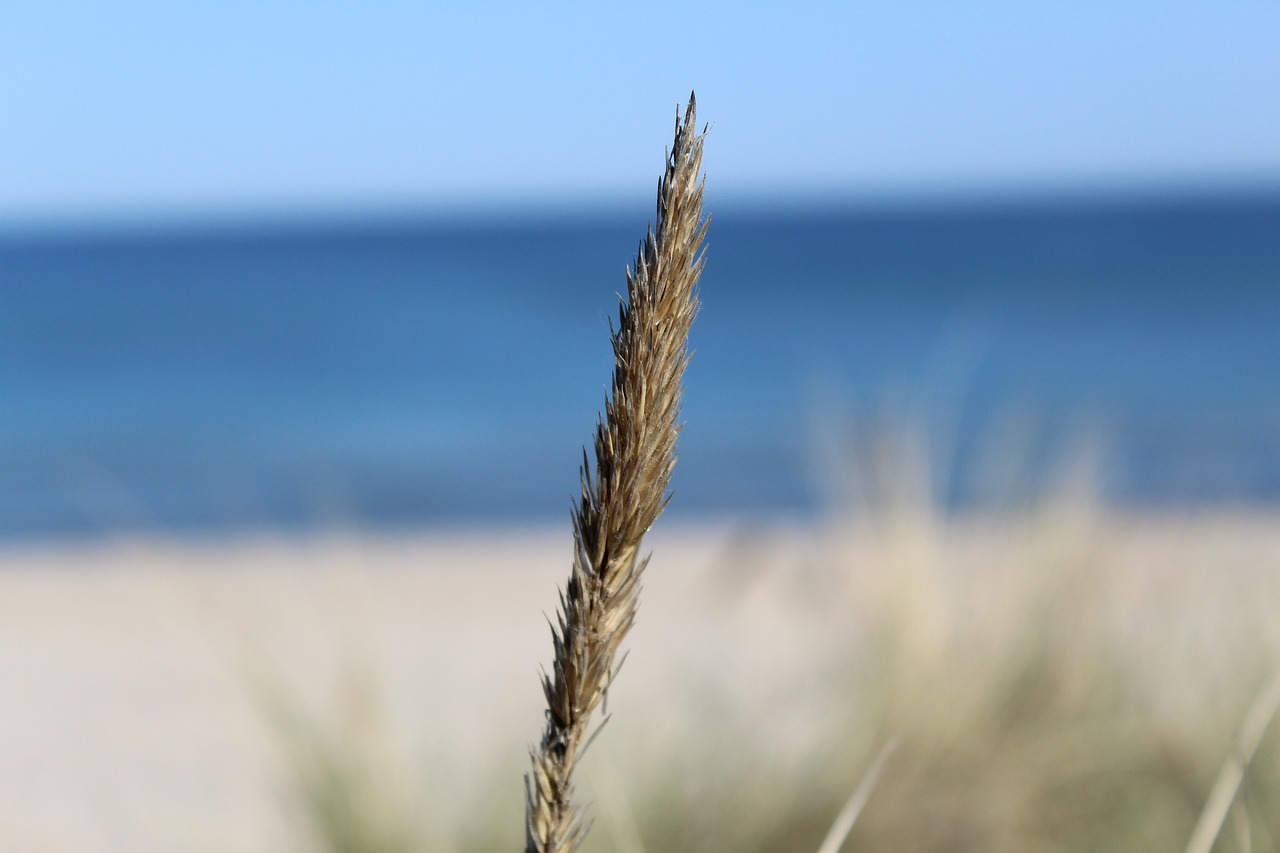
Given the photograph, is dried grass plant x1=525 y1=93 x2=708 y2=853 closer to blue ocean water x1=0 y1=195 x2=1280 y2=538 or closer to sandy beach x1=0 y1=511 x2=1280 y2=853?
sandy beach x1=0 y1=511 x2=1280 y2=853

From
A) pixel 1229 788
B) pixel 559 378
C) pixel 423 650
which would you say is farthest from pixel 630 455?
pixel 559 378

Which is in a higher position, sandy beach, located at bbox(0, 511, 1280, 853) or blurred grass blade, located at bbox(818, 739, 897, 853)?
blurred grass blade, located at bbox(818, 739, 897, 853)

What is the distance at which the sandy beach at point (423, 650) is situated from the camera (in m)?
2.06

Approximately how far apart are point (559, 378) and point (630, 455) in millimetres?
15257

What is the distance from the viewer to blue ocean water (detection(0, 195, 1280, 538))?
8.23 metres

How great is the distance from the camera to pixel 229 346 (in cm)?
1894

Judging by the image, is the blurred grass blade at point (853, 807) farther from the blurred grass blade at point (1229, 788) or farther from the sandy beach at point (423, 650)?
the sandy beach at point (423, 650)

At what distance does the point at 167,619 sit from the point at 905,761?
419 centimetres

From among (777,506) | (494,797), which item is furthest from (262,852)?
(777,506)

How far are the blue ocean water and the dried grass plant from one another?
30 centimetres

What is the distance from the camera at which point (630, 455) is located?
456 millimetres

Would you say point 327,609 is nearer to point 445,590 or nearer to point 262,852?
point 445,590

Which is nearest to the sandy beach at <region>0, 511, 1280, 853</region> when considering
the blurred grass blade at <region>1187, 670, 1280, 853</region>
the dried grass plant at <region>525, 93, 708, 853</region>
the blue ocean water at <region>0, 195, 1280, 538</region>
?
the dried grass plant at <region>525, 93, 708, 853</region>

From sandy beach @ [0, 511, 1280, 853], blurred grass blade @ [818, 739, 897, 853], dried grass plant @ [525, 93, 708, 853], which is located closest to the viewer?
dried grass plant @ [525, 93, 708, 853]
